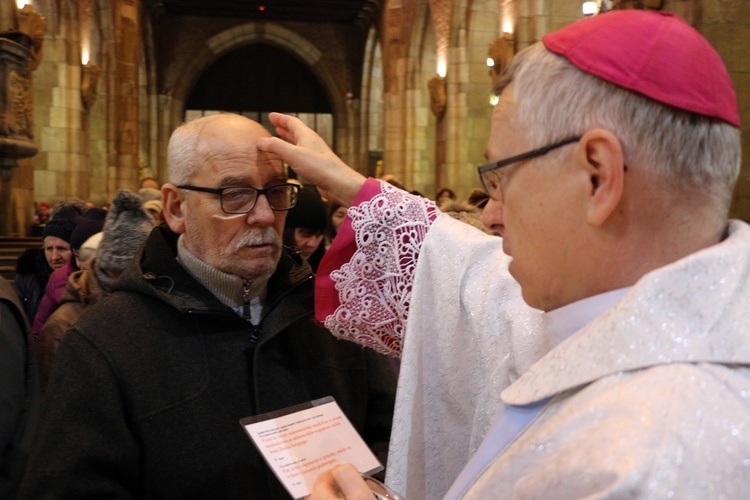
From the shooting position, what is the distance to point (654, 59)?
108 centimetres

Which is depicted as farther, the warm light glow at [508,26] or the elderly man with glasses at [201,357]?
the warm light glow at [508,26]

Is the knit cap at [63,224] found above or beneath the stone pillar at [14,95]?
beneath

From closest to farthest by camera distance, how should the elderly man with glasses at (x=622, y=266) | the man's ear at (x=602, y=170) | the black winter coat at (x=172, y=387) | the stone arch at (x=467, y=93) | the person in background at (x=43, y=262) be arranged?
1. the elderly man with glasses at (x=622, y=266)
2. the man's ear at (x=602, y=170)
3. the black winter coat at (x=172, y=387)
4. the person in background at (x=43, y=262)
5. the stone arch at (x=467, y=93)

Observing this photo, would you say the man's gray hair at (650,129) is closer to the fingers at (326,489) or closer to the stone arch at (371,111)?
the fingers at (326,489)

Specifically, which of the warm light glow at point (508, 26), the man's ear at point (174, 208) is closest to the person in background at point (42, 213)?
the warm light glow at point (508, 26)

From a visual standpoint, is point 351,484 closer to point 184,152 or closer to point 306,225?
point 184,152

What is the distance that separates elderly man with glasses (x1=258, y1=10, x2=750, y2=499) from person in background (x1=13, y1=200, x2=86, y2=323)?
4.79 m

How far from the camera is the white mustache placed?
6.91 feet

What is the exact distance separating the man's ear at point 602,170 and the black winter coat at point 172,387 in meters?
1.16

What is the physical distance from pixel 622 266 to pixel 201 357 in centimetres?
122

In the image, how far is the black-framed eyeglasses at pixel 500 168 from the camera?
3.68ft

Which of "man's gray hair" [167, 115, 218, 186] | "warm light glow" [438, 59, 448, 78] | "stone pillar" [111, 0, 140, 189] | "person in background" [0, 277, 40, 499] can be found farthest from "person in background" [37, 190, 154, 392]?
"stone pillar" [111, 0, 140, 189]

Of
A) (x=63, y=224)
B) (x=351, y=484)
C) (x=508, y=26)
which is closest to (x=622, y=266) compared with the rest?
(x=351, y=484)

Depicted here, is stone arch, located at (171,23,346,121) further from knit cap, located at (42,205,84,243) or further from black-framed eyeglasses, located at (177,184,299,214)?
black-framed eyeglasses, located at (177,184,299,214)
